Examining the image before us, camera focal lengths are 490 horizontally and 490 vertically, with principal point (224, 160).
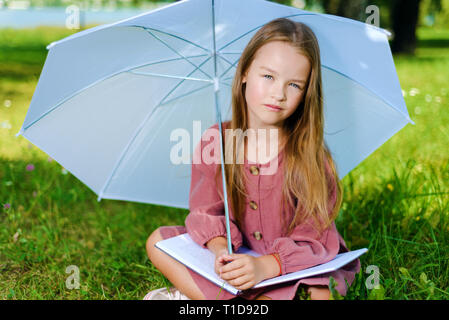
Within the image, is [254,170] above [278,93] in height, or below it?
below

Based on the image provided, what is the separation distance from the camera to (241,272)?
5.68 feet

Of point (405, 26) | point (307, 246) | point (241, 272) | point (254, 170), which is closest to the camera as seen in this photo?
point (241, 272)

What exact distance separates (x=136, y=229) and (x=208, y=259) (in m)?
0.89

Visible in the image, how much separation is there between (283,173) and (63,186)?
178 cm

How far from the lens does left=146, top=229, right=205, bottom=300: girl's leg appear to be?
1961 millimetres

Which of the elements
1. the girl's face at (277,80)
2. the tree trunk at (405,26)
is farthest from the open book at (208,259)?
the tree trunk at (405,26)

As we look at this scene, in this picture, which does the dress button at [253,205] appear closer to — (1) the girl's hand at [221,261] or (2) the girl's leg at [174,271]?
(1) the girl's hand at [221,261]

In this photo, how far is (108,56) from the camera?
185 cm

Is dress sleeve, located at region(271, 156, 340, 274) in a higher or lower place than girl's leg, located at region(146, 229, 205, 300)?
higher

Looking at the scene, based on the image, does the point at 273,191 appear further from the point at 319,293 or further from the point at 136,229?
the point at 136,229

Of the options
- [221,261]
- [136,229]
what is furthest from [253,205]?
[136,229]

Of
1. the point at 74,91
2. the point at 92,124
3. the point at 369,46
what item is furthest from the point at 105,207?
the point at 369,46

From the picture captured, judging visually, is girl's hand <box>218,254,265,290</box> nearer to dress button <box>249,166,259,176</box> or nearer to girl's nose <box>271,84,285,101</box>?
dress button <box>249,166,259,176</box>

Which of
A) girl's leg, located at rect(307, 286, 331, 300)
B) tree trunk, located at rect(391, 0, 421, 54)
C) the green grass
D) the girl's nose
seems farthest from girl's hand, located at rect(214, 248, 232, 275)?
tree trunk, located at rect(391, 0, 421, 54)
